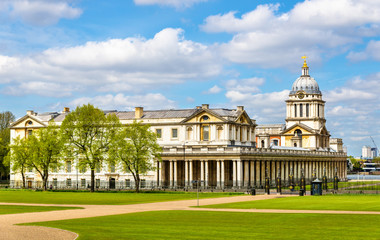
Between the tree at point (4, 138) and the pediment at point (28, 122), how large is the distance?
4799 mm

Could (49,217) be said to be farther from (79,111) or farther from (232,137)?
(232,137)

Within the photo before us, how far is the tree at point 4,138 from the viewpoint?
144 m

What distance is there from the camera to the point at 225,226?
41969 mm

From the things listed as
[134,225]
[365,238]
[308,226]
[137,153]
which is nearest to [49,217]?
[134,225]

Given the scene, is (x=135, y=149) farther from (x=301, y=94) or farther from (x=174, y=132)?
(x=301, y=94)

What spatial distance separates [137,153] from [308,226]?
226ft

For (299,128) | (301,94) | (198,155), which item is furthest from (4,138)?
A: (301,94)

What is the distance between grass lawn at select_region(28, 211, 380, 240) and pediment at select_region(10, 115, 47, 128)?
9159cm

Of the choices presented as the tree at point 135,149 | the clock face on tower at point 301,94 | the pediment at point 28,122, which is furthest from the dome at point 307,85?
the tree at point 135,149

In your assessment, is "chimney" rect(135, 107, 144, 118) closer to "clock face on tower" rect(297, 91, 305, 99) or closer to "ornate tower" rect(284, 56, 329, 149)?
"ornate tower" rect(284, 56, 329, 149)

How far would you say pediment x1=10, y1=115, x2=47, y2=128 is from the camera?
458ft

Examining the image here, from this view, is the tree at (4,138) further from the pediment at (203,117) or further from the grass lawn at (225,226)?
the grass lawn at (225,226)

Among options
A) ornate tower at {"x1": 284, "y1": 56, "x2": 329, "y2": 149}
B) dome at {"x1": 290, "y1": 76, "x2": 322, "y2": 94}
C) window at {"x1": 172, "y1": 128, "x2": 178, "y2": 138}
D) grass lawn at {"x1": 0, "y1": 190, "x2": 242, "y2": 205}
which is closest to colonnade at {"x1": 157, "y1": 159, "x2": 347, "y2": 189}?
window at {"x1": 172, "y1": 128, "x2": 178, "y2": 138}

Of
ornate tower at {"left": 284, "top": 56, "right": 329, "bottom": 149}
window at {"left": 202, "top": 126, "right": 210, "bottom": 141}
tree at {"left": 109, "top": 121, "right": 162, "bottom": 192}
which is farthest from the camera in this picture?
ornate tower at {"left": 284, "top": 56, "right": 329, "bottom": 149}
